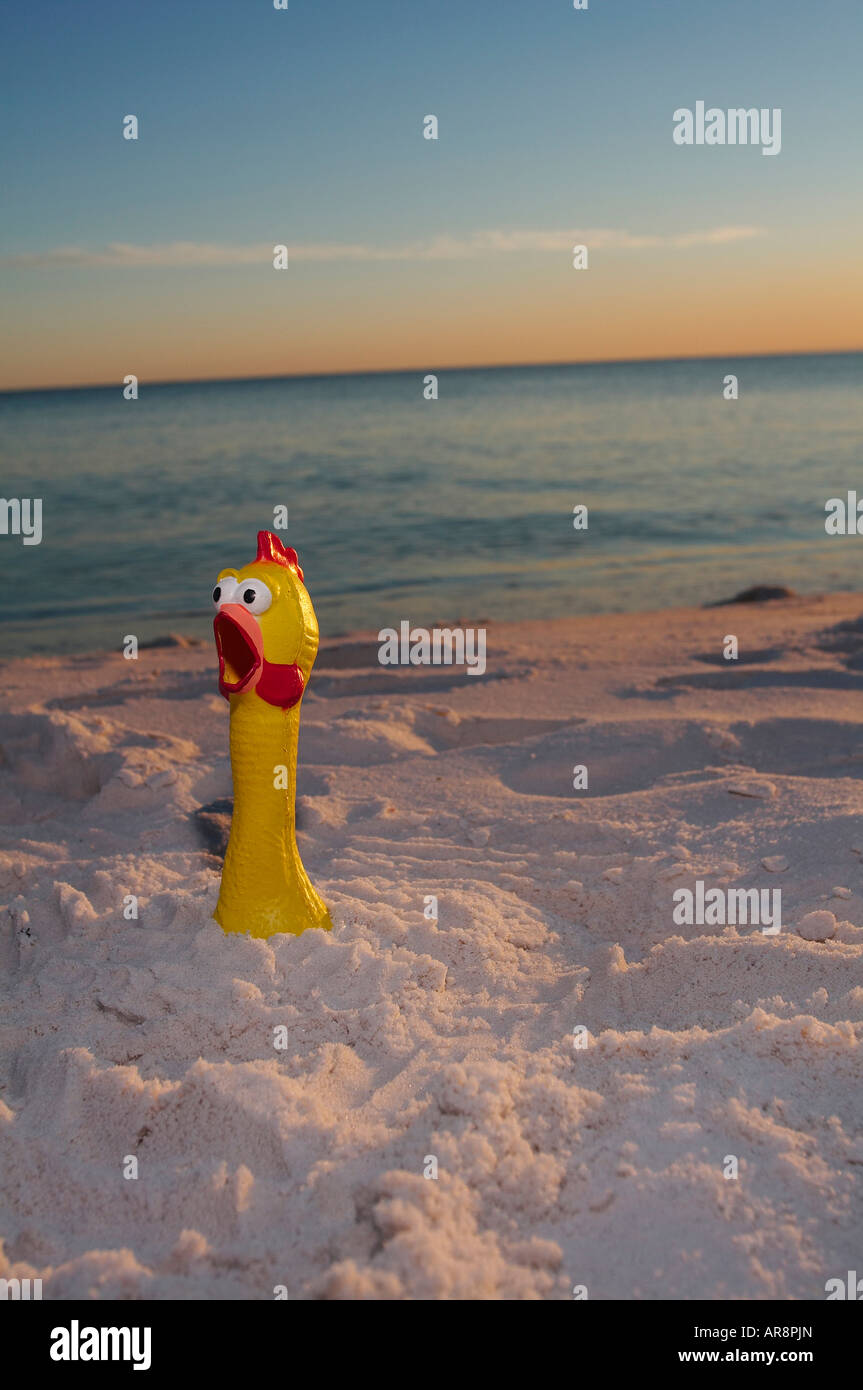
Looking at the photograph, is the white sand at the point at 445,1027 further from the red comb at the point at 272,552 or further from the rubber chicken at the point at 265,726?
the red comb at the point at 272,552

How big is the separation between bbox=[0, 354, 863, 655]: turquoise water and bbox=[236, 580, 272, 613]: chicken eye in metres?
7.18

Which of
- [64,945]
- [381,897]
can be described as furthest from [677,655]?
[64,945]

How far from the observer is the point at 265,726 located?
2758 millimetres

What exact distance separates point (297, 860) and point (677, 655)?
4.79 meters

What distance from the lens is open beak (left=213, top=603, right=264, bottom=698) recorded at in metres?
2.58

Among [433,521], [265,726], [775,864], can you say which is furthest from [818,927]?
[433,521]

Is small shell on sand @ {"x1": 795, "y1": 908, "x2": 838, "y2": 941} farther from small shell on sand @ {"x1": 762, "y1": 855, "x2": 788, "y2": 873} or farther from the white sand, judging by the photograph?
small shell on sand @ {"x1": 762, "y1": 855, "x2": 788, "y2": 873}

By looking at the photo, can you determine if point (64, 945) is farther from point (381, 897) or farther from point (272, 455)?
point (272, 455)

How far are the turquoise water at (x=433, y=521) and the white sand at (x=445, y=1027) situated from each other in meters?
5.59

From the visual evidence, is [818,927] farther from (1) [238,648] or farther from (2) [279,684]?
(1) [238,648]

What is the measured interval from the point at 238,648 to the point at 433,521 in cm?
1330

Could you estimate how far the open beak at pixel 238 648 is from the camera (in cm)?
258

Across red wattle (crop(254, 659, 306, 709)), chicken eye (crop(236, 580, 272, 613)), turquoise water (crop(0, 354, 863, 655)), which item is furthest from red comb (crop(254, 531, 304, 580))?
turquoise water (crop(0, 354, 863, 655))

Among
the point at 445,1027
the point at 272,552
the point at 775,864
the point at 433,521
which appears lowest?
the point at 445,1027
